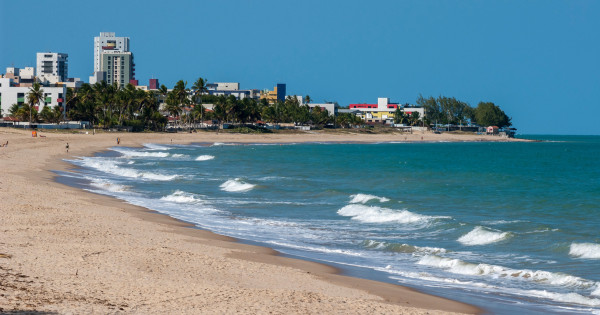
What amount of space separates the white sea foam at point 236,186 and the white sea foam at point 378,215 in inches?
392

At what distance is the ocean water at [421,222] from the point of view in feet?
54.7

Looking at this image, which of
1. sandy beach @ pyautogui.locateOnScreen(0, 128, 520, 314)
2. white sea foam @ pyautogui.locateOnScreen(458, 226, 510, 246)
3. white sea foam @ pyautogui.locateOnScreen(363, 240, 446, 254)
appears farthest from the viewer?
white sea foam @ pyautogui.locateOnScreen(458, 226, 510, 246)

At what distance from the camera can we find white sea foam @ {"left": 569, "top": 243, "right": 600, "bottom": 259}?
66.3 feet

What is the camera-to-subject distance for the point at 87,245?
16.8m

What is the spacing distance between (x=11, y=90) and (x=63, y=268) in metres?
125

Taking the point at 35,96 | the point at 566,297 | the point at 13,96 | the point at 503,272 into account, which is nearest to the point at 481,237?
the point at 503,272

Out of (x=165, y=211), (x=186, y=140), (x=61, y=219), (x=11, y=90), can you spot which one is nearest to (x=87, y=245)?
(x=61, y=219)

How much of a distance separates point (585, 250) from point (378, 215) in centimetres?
974

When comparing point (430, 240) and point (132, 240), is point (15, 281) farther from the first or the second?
point (430, 240)

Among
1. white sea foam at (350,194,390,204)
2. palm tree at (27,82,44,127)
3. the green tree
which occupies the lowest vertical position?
white sea foam at (350,194,390,204)

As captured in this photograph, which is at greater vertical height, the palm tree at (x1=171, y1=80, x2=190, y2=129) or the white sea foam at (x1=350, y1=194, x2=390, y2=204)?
the palm tree at (x1=171, y1=80, x2=190, y2=129)

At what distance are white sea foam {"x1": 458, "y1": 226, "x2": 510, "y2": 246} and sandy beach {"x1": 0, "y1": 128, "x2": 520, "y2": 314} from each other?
7288 mm

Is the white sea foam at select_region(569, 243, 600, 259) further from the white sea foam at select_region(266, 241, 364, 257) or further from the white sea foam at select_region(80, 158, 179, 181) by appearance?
the white sea foam at select_region(80, 158, 179, 181)

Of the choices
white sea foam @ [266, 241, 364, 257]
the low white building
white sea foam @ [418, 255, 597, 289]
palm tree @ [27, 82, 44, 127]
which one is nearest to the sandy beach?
white sea foam @ [266, 241, 364, 257]
